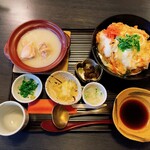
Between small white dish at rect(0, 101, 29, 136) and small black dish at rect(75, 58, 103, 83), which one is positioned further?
small black dish at rect(75, 58, 103, 83)

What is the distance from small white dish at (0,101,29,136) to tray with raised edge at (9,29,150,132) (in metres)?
0.06

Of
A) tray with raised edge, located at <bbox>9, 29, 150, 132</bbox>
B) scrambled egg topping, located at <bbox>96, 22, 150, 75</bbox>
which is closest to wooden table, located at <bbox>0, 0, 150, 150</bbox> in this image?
tray with raised edge, located at <bbox>9, 29, 150, 132</bbox>

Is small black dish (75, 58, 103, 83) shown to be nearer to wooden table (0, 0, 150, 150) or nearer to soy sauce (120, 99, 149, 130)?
wooden table (0, 0, 150, 150)

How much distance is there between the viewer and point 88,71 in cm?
141

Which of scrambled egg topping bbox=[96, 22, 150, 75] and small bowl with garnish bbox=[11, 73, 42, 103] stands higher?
scrambled egg topping bbox=[96, 22, 150, 75]

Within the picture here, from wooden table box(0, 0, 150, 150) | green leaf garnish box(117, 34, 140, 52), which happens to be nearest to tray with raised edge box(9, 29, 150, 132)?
wooden table box(0, 0, 150, 150)

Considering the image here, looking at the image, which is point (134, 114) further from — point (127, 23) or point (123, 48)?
point (127, 23)

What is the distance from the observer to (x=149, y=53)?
53.9 inches

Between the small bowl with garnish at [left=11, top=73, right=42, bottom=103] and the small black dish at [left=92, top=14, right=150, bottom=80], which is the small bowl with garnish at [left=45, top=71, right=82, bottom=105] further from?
the small black dish at [left=92, top=14, right=150, bottom=80]

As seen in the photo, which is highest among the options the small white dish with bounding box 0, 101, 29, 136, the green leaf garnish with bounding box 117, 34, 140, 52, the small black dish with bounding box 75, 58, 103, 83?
the green leaf garnish with bounding box 117, 34, 140, 52

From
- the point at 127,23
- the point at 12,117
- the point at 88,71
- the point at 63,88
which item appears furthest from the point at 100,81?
the point at 12,117

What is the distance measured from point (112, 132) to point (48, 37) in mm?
698

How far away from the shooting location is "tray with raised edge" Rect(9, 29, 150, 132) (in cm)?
133

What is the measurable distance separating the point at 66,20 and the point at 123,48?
0.49m
